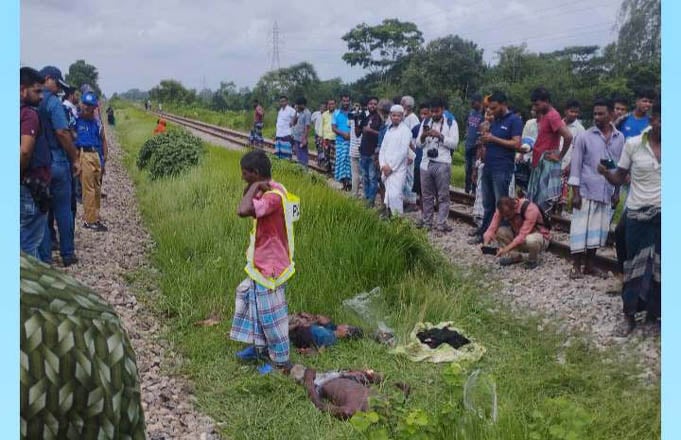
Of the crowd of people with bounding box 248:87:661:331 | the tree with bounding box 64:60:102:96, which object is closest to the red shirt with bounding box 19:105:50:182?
the tree with bounding box 64:60:102:96

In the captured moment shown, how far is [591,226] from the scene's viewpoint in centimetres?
492

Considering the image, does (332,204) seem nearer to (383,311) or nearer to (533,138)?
(383,311)

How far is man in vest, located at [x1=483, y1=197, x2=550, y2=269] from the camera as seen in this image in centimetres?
577

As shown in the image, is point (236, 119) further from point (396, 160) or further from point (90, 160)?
point (90, 160)

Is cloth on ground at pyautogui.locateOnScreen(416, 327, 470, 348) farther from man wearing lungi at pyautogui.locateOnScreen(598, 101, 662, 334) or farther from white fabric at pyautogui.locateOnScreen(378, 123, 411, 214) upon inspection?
white fabric at pyautogui.locateOnScreen(378, 123, 411, 214)

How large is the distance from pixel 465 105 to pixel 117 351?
7561 millimetres

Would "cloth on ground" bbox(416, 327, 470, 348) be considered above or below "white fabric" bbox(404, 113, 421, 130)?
below

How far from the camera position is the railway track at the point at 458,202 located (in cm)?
468

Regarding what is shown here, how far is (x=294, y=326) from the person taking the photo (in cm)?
423

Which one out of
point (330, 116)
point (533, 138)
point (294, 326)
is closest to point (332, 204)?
point (294, 326)

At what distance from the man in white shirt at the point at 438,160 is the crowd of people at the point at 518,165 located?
0.01m

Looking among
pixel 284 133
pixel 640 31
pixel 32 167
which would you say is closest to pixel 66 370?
pixel 640 31

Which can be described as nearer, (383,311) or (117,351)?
(117,351)

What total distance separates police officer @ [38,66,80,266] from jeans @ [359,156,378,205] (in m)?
3.95
